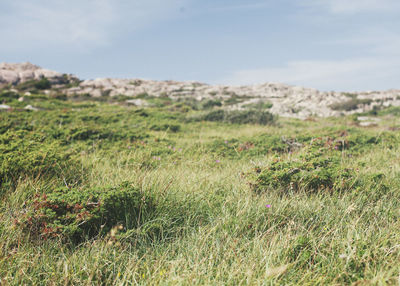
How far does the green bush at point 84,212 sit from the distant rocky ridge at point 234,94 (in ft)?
72.3

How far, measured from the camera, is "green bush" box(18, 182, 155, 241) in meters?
2.67

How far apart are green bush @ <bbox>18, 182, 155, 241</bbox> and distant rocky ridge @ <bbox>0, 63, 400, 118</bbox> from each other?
22.0 meters

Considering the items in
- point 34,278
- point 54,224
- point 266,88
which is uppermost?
point 266,88

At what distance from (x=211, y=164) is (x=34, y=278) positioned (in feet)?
13.2

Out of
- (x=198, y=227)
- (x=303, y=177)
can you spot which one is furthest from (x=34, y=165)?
(x=303, y=177)

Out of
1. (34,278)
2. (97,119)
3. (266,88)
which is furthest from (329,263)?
(266,88)

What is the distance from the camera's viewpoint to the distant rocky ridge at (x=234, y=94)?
28.6 metres

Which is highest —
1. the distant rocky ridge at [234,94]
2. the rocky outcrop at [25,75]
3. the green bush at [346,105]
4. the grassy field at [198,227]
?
the rocky outcrop at [25,75]

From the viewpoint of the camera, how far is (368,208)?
327 centimetres

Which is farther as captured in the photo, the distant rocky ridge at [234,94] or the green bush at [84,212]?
the distant rocky ridge at [234,94]

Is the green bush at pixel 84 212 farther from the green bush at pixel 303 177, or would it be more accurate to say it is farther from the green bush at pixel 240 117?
the green bush at pixel 240 117

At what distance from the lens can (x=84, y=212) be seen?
2.75m

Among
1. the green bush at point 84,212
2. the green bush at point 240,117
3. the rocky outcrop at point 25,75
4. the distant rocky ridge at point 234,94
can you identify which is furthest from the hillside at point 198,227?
the rocky outcrop at point 25,75

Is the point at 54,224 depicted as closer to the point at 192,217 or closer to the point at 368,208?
the point at 192,217
